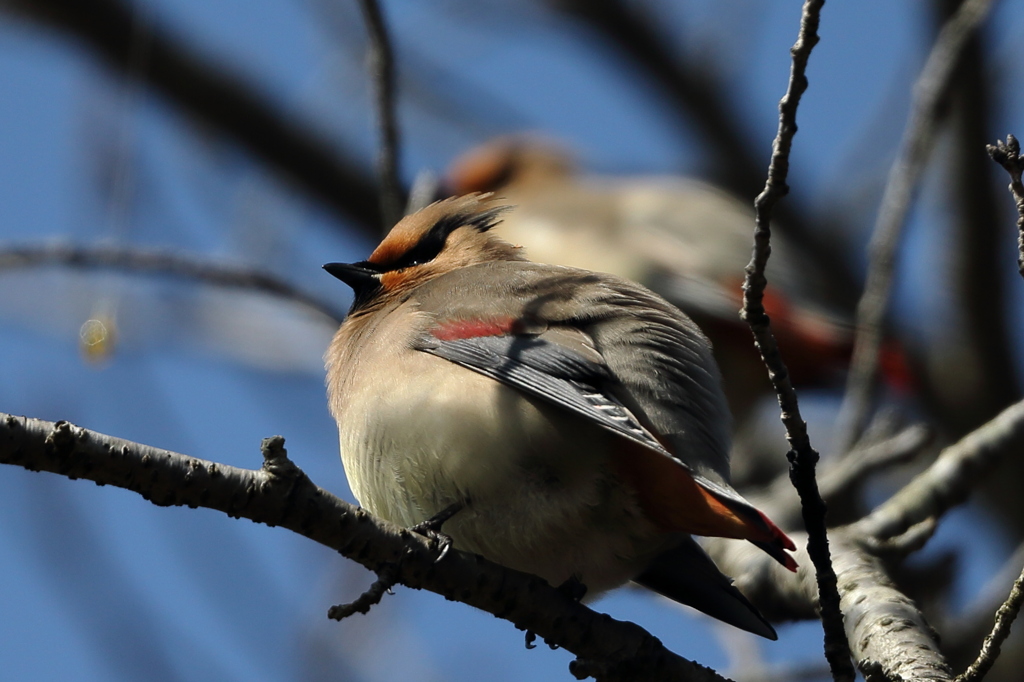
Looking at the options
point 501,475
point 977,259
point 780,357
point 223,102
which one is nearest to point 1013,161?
point 780,357

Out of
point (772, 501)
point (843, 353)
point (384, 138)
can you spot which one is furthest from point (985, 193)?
point (384, 138)

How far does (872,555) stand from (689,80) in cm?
475

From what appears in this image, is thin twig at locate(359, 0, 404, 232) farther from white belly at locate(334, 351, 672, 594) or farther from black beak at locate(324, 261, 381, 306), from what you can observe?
white belly at locate(334, 351, 672, 594)

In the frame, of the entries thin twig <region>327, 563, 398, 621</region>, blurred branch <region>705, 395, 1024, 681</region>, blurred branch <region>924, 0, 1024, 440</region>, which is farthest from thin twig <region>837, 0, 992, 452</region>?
thin twig <region>327, 563, 398, 621</region>

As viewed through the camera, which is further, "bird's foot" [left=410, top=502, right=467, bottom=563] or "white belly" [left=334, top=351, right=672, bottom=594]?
"white belly" [left=334, top=351, right=672, bottom=594]

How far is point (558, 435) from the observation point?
3.28m

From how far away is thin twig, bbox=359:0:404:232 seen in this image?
4.37m

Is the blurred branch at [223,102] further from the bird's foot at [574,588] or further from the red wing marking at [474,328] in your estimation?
the bird's foot at [574,588]

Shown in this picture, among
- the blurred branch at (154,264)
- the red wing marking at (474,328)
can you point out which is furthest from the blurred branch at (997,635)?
the blurred branch at (154,264)

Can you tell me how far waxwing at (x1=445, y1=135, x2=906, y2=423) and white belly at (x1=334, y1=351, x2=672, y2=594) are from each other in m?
3.29

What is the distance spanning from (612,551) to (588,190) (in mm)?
4685

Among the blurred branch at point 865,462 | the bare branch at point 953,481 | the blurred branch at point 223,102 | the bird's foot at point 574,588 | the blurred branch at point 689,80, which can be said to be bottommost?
the bird's foot at point 574,588

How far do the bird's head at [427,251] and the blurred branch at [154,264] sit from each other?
1.86ft

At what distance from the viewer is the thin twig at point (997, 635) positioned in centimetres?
253
